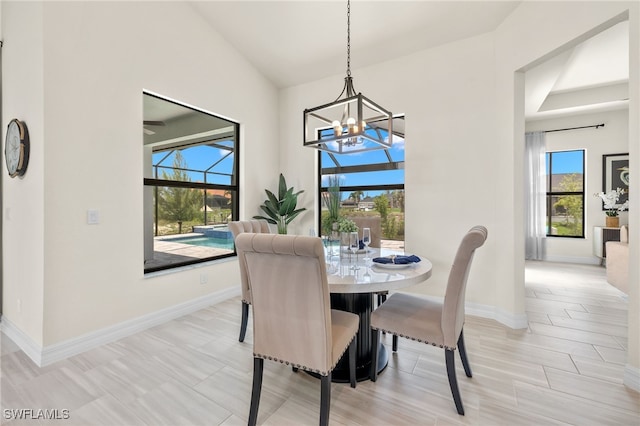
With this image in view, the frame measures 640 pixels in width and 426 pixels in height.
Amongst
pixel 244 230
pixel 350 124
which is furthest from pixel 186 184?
pixel 350 124

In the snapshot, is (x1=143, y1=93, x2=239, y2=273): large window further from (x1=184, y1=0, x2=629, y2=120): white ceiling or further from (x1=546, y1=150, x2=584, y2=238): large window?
(x1=546, y1=150, x2=584, y2=238): large window

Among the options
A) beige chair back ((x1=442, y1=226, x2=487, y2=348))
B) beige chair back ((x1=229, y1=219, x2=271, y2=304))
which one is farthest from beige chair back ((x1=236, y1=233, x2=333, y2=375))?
beige chair back ((x1=229, y1=219, x2=271, y2=304))

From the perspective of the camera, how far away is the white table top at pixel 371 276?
5.24ft

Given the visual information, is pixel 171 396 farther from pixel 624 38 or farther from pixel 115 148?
pixel 624 38

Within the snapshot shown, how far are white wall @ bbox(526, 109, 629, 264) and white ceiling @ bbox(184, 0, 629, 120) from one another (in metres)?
1.31

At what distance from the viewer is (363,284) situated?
62.8 inches

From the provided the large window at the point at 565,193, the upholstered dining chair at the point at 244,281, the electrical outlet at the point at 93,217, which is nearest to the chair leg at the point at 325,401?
the upholstered dining chair at the point at 244,281

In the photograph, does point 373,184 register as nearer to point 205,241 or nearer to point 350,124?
point 350,124

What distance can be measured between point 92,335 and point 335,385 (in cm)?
209

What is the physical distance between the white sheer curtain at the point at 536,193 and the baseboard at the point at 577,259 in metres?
0.19

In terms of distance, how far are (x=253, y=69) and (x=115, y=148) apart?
2.26 meters

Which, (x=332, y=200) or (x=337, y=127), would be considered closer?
(x=337, y=127)

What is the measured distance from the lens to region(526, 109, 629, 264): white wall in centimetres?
527

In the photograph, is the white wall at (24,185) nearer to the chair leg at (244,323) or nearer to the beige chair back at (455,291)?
the chair leg at (244,323)
